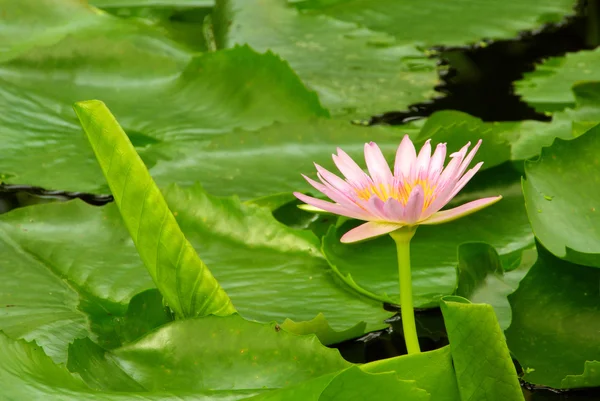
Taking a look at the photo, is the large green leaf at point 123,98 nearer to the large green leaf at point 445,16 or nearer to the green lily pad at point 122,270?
the green lily pad at point 122,270

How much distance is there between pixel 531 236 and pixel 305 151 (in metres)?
0.36

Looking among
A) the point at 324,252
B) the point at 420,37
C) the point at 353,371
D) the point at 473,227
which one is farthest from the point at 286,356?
the point at 420,37

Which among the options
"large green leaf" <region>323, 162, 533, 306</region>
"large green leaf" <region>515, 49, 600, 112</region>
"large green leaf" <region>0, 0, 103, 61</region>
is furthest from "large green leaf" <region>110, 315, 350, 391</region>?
"large green leaf" <region>0, 0, 103, 61</region>

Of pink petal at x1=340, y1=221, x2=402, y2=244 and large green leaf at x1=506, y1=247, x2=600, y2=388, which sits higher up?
pink petal at x1=340, y1=221, x2=402, y2=244

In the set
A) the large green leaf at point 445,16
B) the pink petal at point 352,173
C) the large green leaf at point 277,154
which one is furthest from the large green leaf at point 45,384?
the large green leaf at point 445,16

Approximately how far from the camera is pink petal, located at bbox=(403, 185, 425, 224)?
76cm

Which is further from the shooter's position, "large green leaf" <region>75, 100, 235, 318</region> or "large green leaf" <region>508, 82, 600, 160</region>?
"large green leaf" <region>508, 82, 600, 160</region>

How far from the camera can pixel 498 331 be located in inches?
29.7

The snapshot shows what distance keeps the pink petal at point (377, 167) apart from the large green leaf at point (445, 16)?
1.15 m

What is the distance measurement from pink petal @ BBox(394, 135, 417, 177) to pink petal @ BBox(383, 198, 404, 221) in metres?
0.12

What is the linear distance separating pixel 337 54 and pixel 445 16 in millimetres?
378

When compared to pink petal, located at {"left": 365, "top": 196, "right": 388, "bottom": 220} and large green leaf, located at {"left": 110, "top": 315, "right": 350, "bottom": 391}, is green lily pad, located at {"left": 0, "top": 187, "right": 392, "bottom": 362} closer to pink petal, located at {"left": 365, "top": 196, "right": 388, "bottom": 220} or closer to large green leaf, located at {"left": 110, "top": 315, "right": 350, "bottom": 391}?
large green leaf, located at {"left": 110, "top": 315, "right": 350, "bottom": 391}

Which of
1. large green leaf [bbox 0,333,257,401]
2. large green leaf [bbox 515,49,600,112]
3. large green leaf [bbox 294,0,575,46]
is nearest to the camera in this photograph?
large green leaf [bbox 0,333,257,401]

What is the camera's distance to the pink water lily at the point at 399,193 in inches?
30.6
